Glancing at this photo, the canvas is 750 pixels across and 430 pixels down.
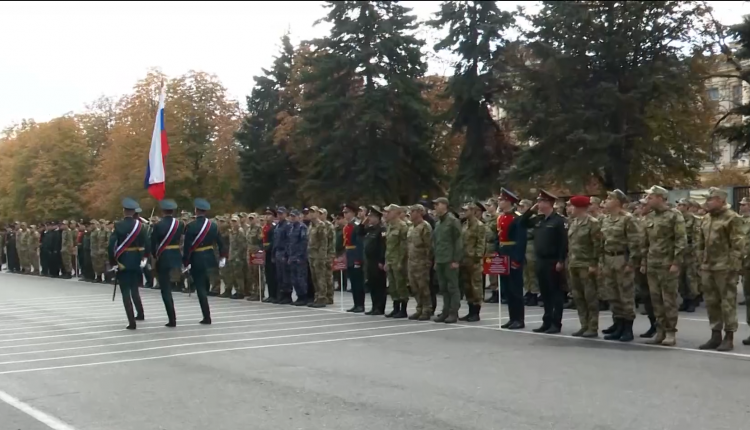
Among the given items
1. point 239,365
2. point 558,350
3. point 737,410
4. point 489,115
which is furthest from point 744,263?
point 489,115

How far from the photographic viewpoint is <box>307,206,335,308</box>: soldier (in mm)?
18453

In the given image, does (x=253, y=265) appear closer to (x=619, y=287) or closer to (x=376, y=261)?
(x=376, y=261)

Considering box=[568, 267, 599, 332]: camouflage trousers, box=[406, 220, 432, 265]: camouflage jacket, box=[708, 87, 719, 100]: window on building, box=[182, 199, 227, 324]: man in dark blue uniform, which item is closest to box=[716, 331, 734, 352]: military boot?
box=[568, 267, 599, 332]: camouflage trousers

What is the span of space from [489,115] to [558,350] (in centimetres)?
2782

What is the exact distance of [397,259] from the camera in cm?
1592

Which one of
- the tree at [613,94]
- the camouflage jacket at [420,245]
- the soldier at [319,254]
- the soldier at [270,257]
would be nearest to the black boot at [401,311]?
the camouflage jacket at [420,245]

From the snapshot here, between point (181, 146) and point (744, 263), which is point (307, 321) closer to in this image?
point (744, 263)

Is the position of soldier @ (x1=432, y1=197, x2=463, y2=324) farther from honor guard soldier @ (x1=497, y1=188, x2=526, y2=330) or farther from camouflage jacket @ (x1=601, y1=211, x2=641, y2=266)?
camouflage jacket @ (x1=601, y1=211, x2=641, y2=266)

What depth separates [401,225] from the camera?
15930mm

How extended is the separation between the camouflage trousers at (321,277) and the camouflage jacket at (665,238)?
27.0 ft

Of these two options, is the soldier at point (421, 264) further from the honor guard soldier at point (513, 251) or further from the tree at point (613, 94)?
the tree at point (613, 94)

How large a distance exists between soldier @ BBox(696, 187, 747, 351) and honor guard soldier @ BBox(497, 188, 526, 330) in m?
3.25

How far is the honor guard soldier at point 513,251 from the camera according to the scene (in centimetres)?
1384

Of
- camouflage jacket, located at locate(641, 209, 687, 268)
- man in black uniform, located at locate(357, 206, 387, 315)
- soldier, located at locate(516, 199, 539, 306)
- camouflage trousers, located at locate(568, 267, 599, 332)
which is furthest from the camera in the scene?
soldier, located at locate(516, 199, 539, 306)
